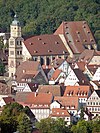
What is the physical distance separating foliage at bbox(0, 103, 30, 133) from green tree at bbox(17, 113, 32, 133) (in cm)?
8

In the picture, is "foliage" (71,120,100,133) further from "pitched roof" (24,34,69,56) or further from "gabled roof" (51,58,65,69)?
"pitched roof" (24,34,69,56)

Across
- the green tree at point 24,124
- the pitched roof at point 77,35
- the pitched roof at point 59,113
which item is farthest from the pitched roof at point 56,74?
the green tree at point 24,124

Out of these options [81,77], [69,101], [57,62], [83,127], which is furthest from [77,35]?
[83,127]

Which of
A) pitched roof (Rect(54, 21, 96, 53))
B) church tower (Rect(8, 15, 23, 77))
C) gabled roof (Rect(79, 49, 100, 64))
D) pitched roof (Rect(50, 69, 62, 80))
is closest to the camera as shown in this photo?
pitched roof (Rect(50, 69, 62, 80))

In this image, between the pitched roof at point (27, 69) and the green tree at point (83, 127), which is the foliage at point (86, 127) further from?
the pitched roof at point (27, 69)

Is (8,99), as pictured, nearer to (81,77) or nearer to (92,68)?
(81,77)

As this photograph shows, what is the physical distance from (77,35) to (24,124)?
3090cm

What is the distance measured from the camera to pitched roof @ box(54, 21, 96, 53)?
330 ft

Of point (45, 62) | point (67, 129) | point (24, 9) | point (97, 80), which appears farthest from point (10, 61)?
point (24, 9)

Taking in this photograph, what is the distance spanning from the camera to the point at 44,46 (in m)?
99.1

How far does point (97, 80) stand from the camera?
3492 inches

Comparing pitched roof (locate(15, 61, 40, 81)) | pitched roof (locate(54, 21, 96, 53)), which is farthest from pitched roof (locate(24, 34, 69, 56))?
pitched roof (locate(15, 61, 40, 81))

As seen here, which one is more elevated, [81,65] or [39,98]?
[81,65]

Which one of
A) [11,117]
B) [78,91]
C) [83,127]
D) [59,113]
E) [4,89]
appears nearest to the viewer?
[83,127]
